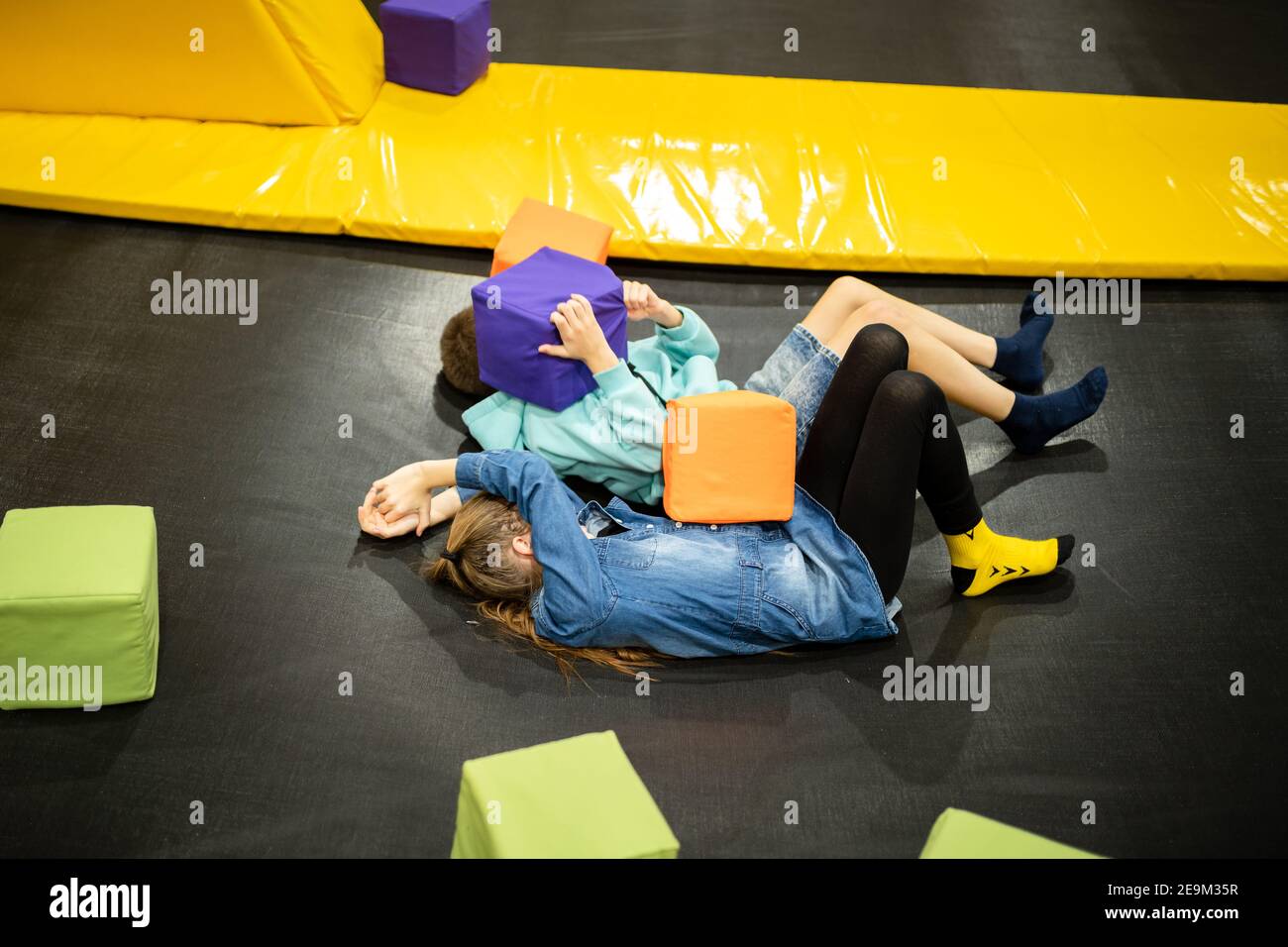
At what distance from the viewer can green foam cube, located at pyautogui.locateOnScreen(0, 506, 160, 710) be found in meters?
2.21

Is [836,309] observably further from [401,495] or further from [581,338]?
[401,495]

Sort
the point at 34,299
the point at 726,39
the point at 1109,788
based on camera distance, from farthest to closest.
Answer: the point at 726,39 → the point at 34,299 → the point at 1109,788

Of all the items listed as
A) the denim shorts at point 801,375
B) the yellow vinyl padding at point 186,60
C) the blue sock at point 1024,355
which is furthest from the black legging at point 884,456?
the yellow vinyl padding at point 186,60

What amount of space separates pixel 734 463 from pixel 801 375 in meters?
0.37

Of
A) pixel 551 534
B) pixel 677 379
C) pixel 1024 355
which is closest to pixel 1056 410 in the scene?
pixel 1024 355

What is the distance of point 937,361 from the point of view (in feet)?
9.26

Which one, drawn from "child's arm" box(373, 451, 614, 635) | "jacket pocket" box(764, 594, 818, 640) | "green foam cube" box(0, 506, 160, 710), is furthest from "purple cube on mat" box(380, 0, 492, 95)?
"jacket pocket" box(764, 594, 818, 640)

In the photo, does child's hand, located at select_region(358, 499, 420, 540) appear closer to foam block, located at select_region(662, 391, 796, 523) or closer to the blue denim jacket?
the blue denim jacket

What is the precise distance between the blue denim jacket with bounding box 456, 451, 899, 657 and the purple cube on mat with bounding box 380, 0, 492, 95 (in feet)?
6.54

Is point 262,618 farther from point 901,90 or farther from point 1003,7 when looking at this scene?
point 1003,7

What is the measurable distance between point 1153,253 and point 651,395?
185 cm

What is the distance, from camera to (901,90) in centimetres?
415
